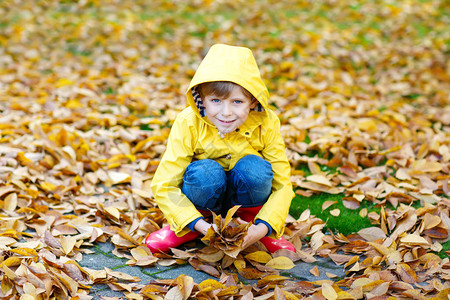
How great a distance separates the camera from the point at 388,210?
2740mm

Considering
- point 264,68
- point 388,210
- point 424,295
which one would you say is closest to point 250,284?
point 424,295

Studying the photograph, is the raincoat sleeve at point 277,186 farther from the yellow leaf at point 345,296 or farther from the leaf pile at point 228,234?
the yellow leaf at point 345,296

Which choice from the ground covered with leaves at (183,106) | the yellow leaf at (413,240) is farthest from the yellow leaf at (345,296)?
the yellow leaf at (413,240)

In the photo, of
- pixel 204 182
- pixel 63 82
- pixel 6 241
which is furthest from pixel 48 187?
pixel 63 82

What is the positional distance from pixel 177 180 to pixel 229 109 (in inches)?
17.3

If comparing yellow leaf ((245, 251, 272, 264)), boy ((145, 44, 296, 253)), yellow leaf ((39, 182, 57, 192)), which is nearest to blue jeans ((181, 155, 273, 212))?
boy ((145, 44, 296, 253))

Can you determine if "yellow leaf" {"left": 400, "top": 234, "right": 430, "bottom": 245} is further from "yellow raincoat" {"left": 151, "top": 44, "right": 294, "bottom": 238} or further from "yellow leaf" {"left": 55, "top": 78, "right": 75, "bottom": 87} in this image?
"yellow leaf" {"left": 55, "top": 78, "right": 75, "bottom": 87}

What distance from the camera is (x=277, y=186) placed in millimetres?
2354

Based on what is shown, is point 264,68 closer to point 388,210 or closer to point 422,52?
point 422,52

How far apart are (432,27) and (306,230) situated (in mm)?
4760

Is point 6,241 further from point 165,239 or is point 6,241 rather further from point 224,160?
point 224,160

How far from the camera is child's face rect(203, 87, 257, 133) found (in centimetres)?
214

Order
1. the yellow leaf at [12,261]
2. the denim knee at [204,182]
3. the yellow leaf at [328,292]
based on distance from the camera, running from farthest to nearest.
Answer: the denim knee at [204,182] < the yellow leaf at [12,261] < the yellow leaf at [328,292]

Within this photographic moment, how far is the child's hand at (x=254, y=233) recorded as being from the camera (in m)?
2.17
